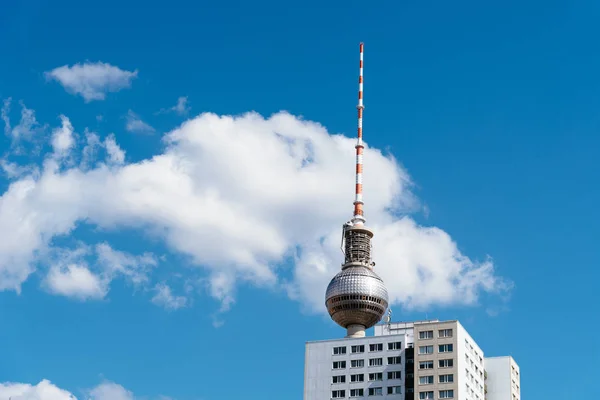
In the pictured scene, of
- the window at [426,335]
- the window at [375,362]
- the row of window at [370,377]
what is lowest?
the row of window at [370,377]

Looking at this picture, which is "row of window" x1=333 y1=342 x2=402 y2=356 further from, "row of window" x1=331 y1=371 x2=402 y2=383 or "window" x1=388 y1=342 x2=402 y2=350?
"row of window" x1=331 y1=371 x2=402 y2=383

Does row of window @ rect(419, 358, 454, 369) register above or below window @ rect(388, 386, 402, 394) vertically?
above

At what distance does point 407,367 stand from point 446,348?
385 inches

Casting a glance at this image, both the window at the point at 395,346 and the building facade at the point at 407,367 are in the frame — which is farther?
the window at the point at 395,346

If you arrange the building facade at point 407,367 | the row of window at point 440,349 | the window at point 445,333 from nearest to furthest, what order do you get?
1. the building facade at point 407,367
2. the row of window at point 440,349
3. the window at point 445,333

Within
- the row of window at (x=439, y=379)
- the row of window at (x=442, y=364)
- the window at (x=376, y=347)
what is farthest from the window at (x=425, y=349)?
the window at (x=376, y=347)

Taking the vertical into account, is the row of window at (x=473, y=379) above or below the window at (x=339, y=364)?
below

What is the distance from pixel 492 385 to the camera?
19675 centimetres

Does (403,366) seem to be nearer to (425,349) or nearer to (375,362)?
(375,362)

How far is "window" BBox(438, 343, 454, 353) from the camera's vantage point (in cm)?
17738

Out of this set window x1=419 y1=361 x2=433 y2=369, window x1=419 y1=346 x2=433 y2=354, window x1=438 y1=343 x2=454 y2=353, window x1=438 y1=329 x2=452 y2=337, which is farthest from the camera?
window x1=438 y1=329 x2=452 y2=337

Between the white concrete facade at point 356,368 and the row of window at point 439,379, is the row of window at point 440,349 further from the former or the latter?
the white concrete facade at point 356,368

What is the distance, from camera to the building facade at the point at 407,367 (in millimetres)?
176250

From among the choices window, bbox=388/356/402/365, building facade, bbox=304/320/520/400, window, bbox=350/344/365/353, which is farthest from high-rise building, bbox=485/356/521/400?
window, bbox=350/344/365/353
